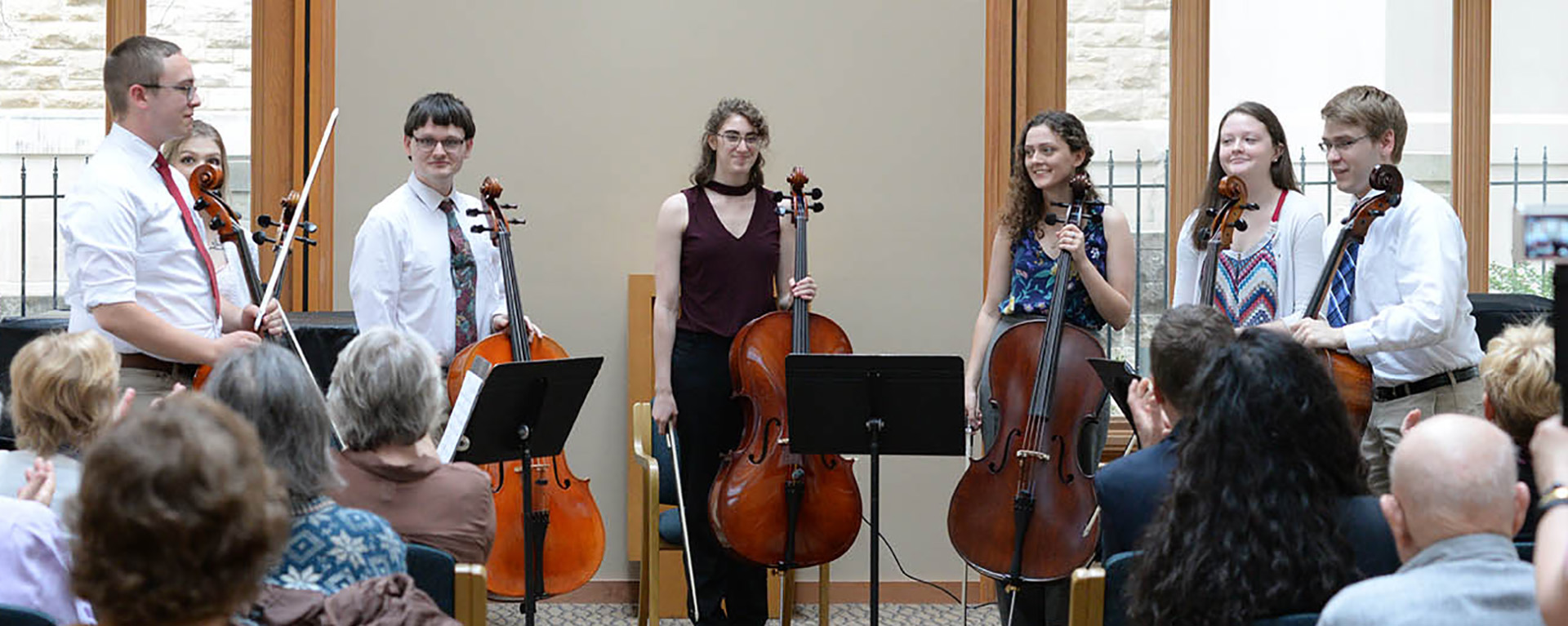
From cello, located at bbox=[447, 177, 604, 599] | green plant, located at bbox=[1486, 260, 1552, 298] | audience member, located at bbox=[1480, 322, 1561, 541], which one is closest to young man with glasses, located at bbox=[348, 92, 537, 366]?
cello, located at bbox=[447, 177, 604, 599]

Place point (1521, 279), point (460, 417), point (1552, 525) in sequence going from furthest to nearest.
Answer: point (1521, 279)
point (460, 417)
point (1552, 525)

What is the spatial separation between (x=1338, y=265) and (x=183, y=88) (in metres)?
2.58

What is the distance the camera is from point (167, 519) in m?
1.17

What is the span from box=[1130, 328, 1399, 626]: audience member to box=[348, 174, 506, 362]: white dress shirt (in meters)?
2.16

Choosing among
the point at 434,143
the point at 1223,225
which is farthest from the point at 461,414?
the point at 1223,225

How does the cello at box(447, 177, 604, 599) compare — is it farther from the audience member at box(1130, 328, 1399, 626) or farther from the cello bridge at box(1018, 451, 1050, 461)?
the audience member at box(1130, 328, 1399, 626)

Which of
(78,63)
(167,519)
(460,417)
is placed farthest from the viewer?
(78,63)

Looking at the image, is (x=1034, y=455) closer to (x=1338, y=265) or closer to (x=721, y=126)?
(x=1338, y=265)

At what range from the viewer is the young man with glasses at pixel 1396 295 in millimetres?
3244

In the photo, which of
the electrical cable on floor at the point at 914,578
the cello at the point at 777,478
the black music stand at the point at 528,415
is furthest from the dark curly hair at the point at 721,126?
the electrical cable on floor at the point at 914,578

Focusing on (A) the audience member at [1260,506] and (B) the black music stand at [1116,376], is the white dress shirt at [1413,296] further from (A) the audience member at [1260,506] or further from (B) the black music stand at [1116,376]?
(A) the audience member at [1260,506]

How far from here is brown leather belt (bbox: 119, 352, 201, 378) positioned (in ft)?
10.4

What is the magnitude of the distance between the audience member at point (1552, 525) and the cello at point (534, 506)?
89.5 inches

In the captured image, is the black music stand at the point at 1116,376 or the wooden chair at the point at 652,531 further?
the wooden chair at the point at 652,531
